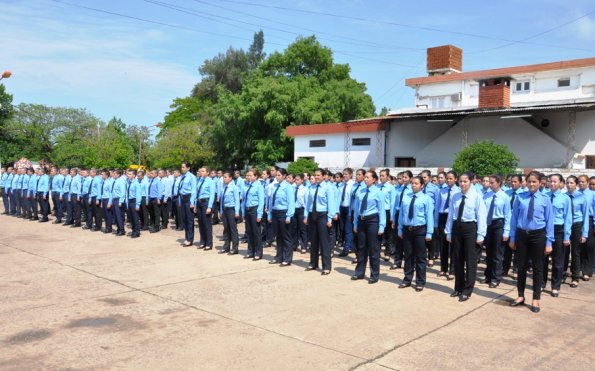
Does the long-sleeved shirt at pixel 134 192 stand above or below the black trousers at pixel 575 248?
above

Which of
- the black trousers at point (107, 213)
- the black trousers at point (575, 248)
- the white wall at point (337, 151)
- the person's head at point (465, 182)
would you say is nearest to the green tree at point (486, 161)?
the white wall at point (337, 151)

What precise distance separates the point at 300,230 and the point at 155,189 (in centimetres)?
494

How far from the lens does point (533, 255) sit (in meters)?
6.80

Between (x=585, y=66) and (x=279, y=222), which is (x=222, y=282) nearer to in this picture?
(x=279, y=222)

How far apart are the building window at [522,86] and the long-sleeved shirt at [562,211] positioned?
884 inches

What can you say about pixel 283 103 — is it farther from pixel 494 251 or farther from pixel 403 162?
pixel 494 251

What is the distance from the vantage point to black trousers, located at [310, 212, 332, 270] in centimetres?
873

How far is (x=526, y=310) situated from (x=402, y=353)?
2606 mm

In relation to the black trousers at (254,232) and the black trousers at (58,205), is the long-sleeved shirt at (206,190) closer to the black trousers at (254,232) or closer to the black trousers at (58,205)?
the black trousers at (254,232)

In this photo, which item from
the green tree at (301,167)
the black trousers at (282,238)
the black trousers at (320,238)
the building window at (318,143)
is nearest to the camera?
the black trousers at (320,238)

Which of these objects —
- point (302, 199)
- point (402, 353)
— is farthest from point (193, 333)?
point (302, 199)

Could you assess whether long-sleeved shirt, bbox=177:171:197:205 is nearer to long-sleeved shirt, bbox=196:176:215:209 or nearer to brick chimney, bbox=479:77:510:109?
long-sleeved shirt, bbox=196:176:215:209

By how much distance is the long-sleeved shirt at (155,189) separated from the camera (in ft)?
45.5

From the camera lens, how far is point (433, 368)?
4.51 metres
